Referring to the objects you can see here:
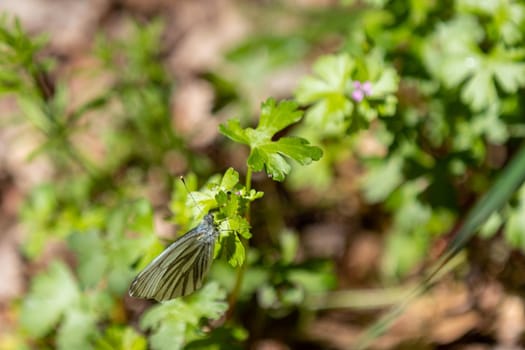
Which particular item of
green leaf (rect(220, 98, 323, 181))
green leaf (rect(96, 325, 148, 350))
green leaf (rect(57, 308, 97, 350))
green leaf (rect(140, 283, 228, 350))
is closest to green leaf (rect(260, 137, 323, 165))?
green leaf (rect(220, 98, 323, 181))

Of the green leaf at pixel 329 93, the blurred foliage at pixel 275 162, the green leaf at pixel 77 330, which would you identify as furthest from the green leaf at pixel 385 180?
the green leaf at pixel 77 330

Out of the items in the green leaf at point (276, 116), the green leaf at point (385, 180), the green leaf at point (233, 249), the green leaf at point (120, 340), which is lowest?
the green leaf at point (120, 340)

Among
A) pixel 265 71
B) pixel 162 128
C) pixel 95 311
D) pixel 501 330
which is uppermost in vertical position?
pixel 265 71

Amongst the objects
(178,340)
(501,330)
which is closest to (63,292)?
(178,340)

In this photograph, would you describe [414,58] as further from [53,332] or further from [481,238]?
[53,332]

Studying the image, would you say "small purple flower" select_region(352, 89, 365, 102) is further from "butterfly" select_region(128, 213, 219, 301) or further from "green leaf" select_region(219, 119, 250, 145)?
"butterfly" select_region(128, 213, 219, 301)

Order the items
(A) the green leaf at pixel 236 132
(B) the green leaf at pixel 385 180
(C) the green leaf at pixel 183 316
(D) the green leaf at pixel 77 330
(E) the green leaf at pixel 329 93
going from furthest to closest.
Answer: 1. (B) the green leaf at pixel 385 180
2. (D) the green leaf at pixel 77 330
3. (E) the green leaf at pixel 329 93
4. (C) the green leaf at pixel 183 316
5. (A) the green leaf at pixel 236 132

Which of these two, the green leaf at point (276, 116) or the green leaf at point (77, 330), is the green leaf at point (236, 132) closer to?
the green leaf at point (276, 116)
